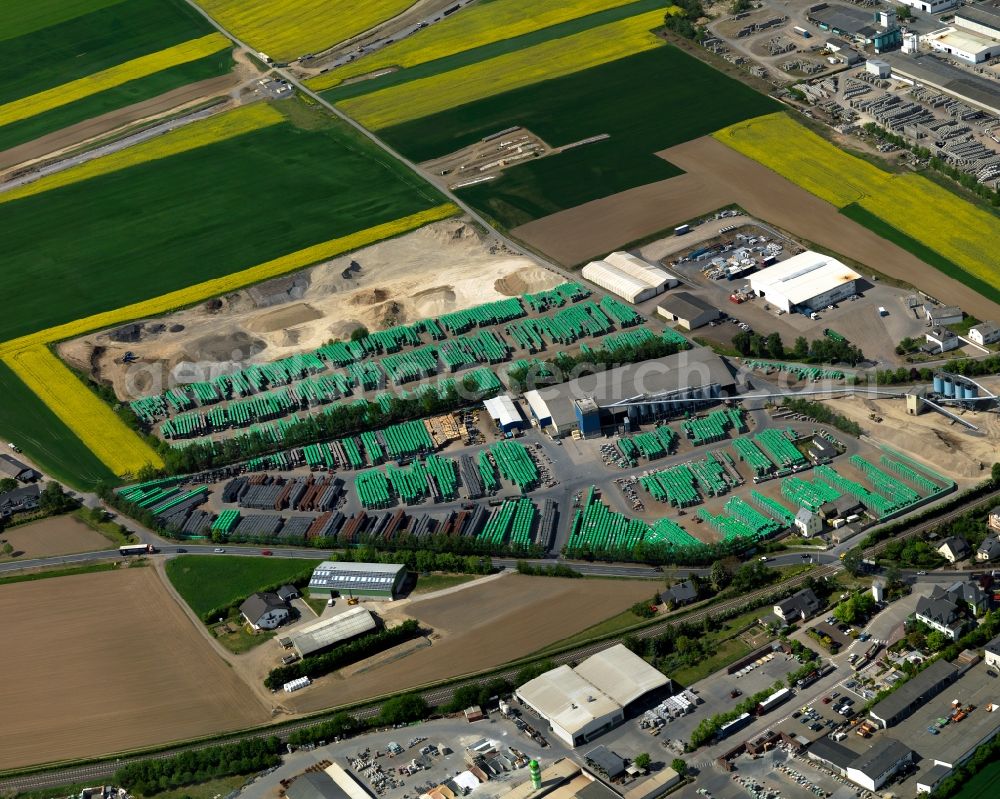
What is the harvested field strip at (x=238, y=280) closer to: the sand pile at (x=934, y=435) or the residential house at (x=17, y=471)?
the residential house at (x=17, y=471)

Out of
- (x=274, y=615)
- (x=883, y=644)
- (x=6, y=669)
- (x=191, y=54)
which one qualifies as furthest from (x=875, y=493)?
(x=191, y=54)

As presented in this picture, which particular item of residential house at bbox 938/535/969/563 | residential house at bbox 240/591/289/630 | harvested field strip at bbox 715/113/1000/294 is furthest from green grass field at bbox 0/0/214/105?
residential house at bbox 938/535/969/563

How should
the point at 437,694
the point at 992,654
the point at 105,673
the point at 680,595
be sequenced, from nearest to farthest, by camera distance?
the point at 992,654
the point at 437,694
the point at 105,673
the point at 680,595

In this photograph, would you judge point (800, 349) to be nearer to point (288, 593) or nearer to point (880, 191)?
point (880, 191)

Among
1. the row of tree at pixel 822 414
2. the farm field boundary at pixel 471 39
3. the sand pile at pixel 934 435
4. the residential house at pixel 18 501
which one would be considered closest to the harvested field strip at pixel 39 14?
the farm field boundary at pixel 471 39

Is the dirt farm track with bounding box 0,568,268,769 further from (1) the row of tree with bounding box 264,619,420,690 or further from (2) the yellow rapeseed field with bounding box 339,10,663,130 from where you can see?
(2) the yellow rapeseed field with bounding box 339,10,663,130

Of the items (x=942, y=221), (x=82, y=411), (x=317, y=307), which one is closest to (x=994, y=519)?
(x=942, y=221)
